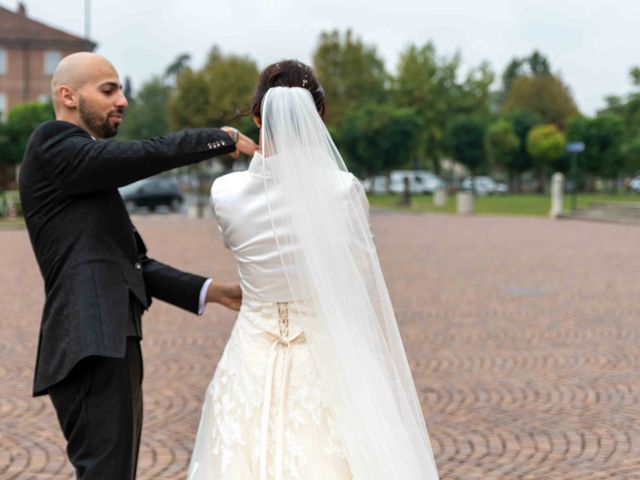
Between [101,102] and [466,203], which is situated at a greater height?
[101,102]

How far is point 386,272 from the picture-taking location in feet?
46.2

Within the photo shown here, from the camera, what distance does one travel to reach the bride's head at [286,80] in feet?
9.06

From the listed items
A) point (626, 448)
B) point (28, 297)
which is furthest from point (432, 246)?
point (626, 448)

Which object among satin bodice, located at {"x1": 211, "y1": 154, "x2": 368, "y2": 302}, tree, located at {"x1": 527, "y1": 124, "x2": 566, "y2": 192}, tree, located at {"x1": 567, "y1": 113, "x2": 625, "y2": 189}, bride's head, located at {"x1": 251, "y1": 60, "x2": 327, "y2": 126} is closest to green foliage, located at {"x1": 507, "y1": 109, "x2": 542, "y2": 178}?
tree, located at {"x1": 527, "y1": 124, "x2": 566, "y2": 192}

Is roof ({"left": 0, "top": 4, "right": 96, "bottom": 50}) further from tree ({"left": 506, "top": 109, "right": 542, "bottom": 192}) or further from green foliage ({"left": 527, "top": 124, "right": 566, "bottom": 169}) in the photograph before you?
green foliage ({"left": 527, "top": 124, "right": 566, "bottom": 169})

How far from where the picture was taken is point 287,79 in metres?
2.76

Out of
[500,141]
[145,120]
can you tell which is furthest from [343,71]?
[145,120]

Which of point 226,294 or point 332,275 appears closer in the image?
point 332,275

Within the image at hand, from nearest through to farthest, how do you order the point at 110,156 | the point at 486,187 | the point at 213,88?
the point at 110,156 → the point at 213,88 → the point at 486,187

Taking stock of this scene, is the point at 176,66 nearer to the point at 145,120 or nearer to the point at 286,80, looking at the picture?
the point at 145,120

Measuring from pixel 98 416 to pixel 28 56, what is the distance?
6395 centimetres

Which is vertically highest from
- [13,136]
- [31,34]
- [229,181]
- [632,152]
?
[31,34]

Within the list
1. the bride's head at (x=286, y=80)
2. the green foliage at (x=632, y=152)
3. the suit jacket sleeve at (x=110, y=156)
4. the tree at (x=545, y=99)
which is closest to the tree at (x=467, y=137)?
the green foliage at (x=632, y=152)

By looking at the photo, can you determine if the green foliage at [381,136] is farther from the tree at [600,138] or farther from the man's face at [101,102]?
the man's face at [101,102]
